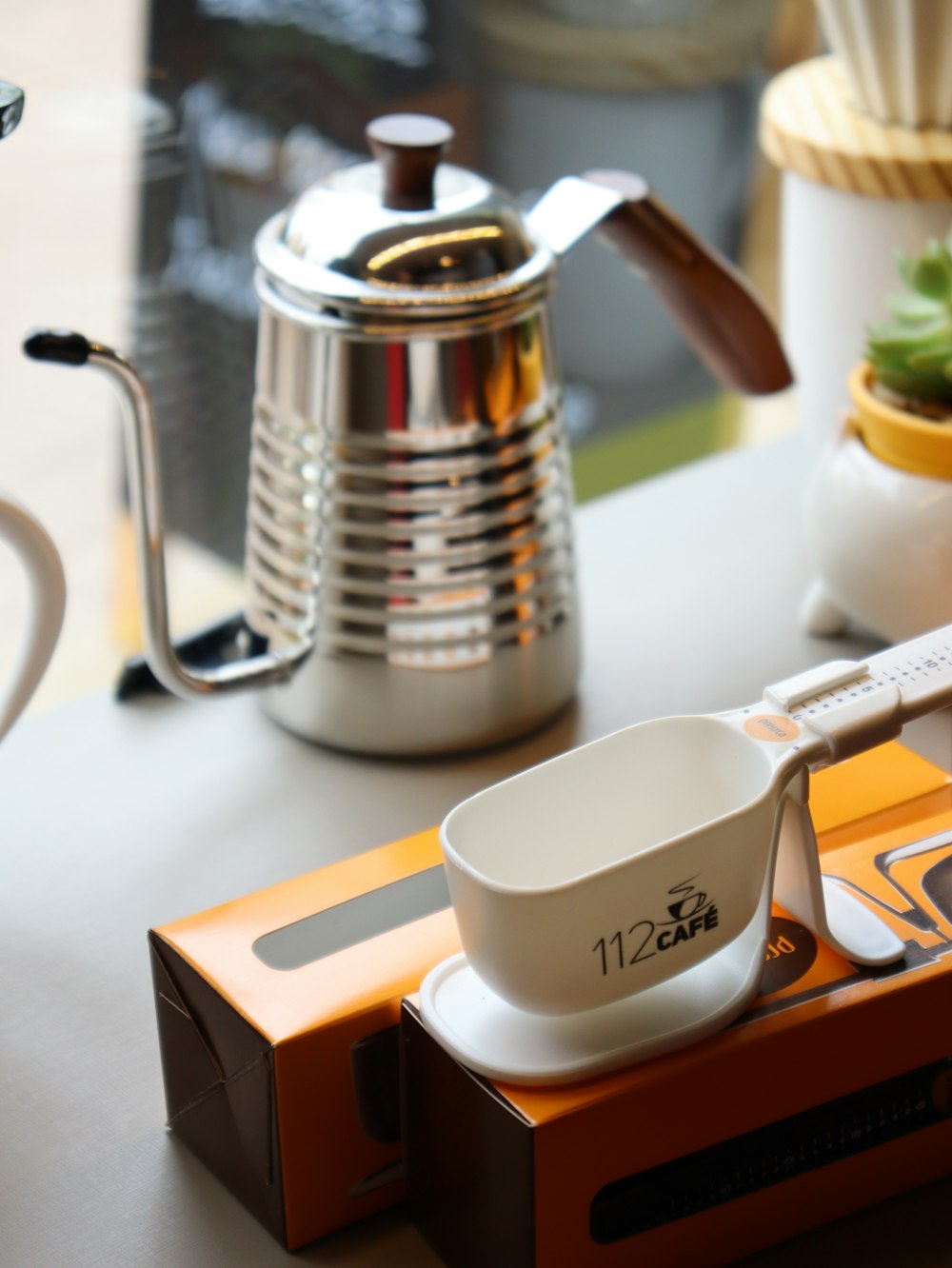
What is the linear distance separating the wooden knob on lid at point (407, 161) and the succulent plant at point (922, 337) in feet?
0.68

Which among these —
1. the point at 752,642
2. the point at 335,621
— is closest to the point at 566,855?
the point at 335,621

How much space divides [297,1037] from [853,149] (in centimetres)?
55

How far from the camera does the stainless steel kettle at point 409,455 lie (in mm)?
557

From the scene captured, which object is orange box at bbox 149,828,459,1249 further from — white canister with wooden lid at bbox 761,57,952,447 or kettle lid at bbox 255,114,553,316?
white canister with wooden lid at bbox 761,57,952,447

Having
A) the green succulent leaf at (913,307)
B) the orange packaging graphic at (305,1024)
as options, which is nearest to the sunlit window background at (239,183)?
the green succulent leaf at (913,307)

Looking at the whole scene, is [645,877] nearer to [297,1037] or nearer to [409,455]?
[297,1037]

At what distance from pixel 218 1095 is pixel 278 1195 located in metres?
0.03

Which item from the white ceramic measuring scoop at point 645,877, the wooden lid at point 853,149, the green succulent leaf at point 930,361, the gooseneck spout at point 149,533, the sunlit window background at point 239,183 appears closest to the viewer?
the white ceramic measuring scoop at point 645,877

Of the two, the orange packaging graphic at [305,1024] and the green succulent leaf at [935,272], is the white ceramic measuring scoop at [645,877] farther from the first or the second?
the green succulent leaf at [935,272]

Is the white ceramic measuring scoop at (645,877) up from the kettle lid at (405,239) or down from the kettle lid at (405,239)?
down

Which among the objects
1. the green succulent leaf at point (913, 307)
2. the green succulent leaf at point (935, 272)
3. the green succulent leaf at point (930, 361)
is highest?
the green succulent leaf at point (935, 272)

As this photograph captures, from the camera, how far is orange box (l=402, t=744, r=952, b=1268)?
0.38 meters

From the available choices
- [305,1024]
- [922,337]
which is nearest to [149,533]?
[305,1024]

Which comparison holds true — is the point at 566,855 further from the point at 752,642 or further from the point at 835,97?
the point at 835,97
